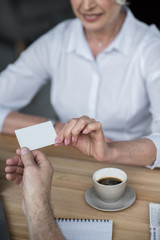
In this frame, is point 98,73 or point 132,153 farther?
point 98,73

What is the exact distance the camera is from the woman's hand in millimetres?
1081

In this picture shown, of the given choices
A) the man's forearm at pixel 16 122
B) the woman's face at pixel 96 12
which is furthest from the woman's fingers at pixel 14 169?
the woman's face at pixel 96 12

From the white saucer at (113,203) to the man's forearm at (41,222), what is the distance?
205 millimetres

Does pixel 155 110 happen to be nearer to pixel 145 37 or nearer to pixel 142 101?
pixel 142 101

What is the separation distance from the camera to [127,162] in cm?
124

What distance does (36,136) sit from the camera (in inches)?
42.8

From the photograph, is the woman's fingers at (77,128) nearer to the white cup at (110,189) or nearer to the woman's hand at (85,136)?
the woman's hand at (85,136)

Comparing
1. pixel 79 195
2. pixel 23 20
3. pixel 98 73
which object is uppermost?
pixel 98 73

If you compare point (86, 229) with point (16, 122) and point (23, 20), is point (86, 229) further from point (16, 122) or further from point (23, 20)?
point (23, 20)

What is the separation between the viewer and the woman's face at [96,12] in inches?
61.7

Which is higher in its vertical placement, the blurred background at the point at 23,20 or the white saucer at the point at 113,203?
the white saucer at the point at 113,203

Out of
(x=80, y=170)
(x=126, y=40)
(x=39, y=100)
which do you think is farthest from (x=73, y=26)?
(x=39, y=100)

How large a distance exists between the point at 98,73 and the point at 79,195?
791mm

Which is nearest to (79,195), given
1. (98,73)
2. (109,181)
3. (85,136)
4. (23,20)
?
(109,181)
